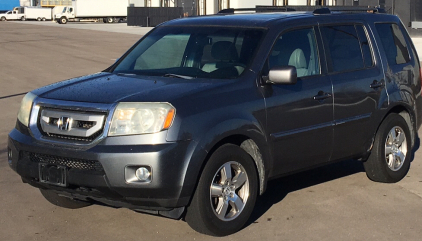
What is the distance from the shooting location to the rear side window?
24.1 ft

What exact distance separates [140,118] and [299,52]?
1.91m

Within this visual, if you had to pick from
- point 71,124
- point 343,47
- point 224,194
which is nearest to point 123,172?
point 71,124

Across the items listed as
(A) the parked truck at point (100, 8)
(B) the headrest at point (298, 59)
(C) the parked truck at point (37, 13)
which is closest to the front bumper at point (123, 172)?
(B) the headrest at point (298, 59)

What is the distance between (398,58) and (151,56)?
2.71 metres

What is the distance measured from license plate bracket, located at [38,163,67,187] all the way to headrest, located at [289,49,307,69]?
90.8 inches

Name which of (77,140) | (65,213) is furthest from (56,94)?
(65,213)

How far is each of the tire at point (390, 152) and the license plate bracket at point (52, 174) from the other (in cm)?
335

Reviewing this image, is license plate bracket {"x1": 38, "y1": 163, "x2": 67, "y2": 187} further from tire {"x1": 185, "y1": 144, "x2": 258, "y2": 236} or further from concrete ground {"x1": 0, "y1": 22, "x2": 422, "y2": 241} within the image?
tire {"x1": 185, "y1": 144, "x2": 258, "y2": 236}

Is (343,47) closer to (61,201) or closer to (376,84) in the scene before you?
(376,84)

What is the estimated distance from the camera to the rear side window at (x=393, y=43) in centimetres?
735

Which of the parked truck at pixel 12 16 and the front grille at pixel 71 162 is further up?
the parked truck at pixel 12 16

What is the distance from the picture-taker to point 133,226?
583 cm

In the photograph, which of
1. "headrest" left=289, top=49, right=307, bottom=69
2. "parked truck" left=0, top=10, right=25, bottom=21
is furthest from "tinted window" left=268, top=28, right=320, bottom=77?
"parked truck" left=0, top=10, right=25, bottom=21

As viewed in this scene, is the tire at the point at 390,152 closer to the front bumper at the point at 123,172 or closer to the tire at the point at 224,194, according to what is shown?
the tire at the point at 224,194
